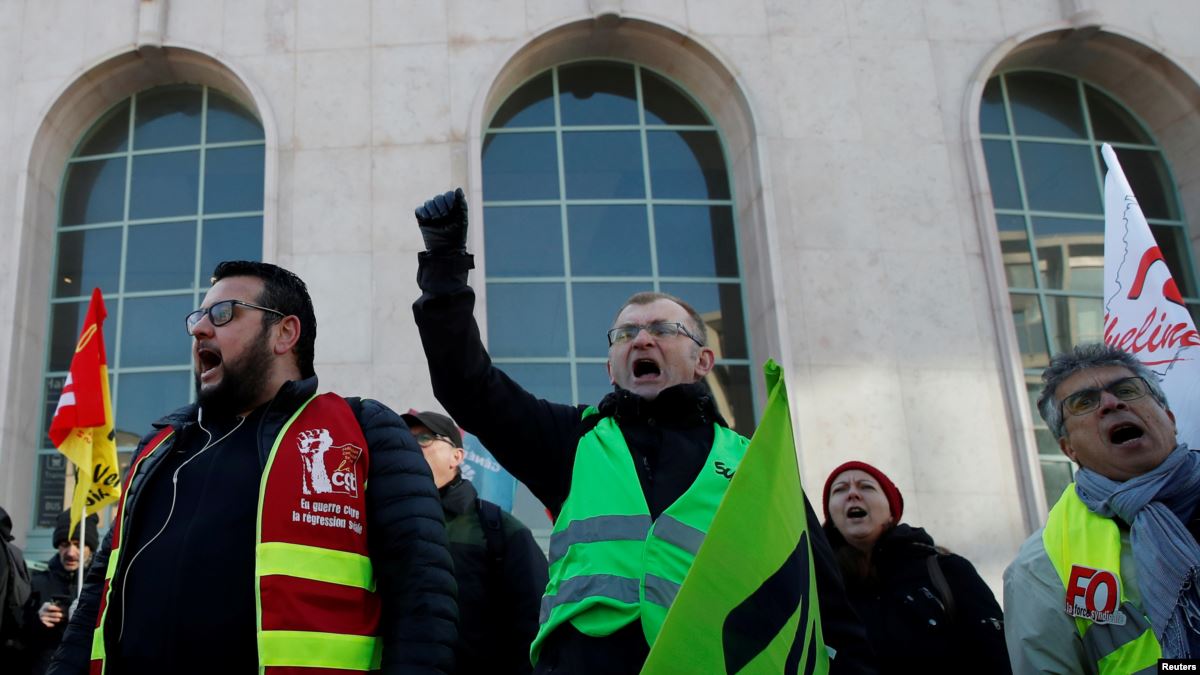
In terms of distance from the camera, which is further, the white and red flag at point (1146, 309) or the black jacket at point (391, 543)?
the white and red flag at point (1146, 309)

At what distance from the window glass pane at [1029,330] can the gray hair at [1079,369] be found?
7.33 meters

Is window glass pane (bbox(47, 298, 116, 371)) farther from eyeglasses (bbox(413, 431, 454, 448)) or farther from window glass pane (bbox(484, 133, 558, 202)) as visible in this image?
eyeglasses (bbox(413, 431, 454, 448))

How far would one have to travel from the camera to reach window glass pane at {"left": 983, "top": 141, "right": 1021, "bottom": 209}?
1132 cm

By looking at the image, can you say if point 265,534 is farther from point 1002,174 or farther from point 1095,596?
point 1002,174

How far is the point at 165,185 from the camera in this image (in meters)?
11.3

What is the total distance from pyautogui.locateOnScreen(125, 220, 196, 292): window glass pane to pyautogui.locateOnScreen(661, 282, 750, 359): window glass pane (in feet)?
15.6

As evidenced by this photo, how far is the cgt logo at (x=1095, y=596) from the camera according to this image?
10.3 ft

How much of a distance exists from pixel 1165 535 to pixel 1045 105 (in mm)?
9812

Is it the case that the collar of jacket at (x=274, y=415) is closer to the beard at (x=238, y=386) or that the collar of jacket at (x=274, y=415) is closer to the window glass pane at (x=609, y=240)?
the beard at (x=238, y=386)

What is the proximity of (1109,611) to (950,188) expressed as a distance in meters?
8.11

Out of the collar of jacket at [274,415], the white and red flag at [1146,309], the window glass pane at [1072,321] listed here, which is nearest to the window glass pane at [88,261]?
the collar of jacket at [274,415]

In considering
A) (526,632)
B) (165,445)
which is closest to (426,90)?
(526,632)

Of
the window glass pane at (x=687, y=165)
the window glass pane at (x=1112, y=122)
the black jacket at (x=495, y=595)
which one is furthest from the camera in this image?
the window glass pane at (x=1112, y=122)

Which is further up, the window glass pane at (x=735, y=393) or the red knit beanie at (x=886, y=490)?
the window glass pane at (x=735, y=393)
